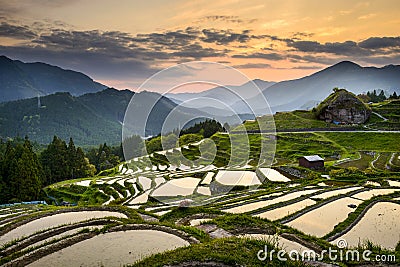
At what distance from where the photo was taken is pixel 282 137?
64.8 metres

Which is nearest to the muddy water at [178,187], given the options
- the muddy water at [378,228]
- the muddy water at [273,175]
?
the muddy water at [273,175]

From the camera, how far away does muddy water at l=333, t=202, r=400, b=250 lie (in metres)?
14.3

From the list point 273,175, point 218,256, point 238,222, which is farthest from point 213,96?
point 273,175

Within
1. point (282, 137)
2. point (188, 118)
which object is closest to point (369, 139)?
point (282, 137)

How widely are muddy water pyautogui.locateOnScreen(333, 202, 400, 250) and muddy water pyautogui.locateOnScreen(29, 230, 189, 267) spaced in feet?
28.5

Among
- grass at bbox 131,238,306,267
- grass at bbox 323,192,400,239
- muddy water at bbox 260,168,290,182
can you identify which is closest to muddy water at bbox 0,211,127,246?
grass at bbox 131,238,306,267

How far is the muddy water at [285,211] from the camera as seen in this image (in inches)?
758

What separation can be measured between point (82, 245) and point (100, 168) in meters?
76.9

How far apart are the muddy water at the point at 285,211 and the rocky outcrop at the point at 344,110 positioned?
60.6 meters

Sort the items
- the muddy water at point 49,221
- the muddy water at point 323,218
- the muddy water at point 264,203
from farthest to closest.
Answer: the muddy water at point 264,203 < the muddy water at point 323,218 < the muddy water at point 49,221

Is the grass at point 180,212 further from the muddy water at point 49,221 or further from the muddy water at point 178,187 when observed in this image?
the muddy water at point 178,187

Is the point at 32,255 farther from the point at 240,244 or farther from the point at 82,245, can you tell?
the point at 240,244

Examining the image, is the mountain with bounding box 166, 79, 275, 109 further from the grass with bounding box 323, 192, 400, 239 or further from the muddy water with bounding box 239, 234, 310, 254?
the grass with bounding box 323, 192, 400, 239

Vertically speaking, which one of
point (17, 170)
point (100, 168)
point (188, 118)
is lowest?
point (100, 168)
